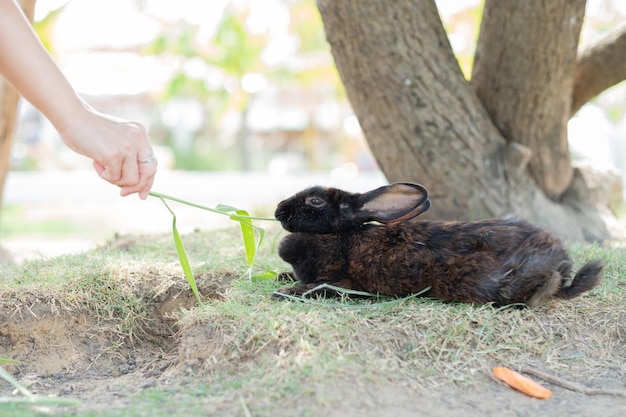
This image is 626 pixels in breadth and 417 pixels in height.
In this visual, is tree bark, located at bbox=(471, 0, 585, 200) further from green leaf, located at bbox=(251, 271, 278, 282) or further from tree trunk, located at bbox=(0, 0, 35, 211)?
tree trunk, located at bbox=(0, 0, 35, 211)

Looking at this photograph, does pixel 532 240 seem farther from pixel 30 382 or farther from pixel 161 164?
pixel 161 164

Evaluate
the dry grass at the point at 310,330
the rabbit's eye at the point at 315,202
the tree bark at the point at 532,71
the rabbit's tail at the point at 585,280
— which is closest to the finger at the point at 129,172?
the dry grass at the point at 310,330

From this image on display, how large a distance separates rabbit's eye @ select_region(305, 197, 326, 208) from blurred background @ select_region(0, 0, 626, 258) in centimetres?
394

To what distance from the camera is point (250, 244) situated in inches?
144

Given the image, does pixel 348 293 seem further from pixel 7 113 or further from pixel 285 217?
pixel 7 113

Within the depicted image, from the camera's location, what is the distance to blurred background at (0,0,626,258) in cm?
1275

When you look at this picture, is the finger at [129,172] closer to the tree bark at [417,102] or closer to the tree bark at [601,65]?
the tree bark at [417,102]

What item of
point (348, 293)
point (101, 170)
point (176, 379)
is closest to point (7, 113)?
point (101, 170)

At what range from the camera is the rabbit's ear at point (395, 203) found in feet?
11.2

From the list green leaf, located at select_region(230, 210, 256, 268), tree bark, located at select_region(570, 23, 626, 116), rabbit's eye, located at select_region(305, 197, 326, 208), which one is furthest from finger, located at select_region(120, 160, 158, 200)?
tree bark, located at select_region(570, 23, 626, 116)

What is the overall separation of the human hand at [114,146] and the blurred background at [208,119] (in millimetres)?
4680

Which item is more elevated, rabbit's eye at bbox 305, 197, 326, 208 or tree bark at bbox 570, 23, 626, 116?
tree bark at bbox 570, 23, 626, 116

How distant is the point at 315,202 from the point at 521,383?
56.9 inches

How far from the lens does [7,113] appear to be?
23.8 feet
